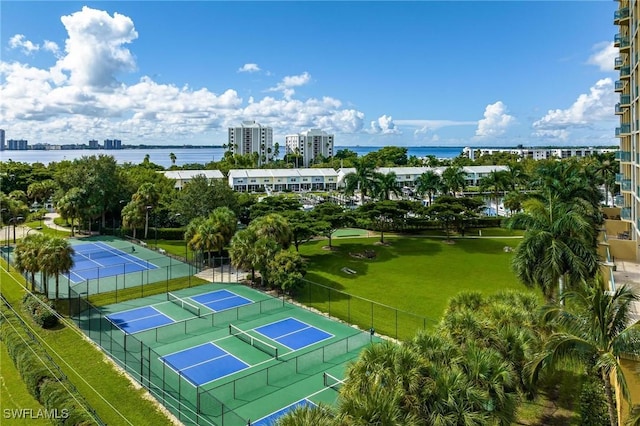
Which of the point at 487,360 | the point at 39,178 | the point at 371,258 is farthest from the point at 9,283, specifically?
the point at 39,178

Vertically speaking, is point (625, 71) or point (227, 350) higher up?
point (625, 71)

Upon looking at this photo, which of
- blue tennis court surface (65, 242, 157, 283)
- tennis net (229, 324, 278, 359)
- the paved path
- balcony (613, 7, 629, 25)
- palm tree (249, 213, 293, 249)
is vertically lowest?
tennis net (229, 324, 278, 359)

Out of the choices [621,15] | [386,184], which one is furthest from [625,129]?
[386,184]

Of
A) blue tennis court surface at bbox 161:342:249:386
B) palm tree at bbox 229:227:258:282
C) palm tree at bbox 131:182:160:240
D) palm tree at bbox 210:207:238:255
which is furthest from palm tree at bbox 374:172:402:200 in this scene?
blue tennis court surface at bbox 161:342:249:386

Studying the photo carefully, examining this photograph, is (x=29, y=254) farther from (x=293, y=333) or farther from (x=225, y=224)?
(x=293, y=333)

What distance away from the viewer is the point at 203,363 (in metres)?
22.0

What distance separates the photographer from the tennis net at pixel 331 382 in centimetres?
1900

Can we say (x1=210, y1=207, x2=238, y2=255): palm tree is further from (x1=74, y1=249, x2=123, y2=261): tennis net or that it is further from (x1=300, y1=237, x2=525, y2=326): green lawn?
(x1=74, y1=249, x2=123, y2=261): tennis net

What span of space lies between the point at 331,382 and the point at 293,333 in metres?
6.51

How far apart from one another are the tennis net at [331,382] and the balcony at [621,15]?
35.8m

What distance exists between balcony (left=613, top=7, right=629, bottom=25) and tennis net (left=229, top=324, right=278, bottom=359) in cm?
3658

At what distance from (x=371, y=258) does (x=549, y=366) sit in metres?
30.1

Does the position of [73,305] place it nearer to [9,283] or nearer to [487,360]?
[9,283]

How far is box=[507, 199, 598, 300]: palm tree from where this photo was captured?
19.6 metres
